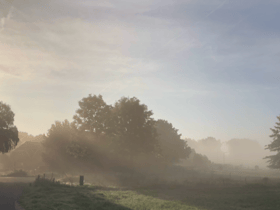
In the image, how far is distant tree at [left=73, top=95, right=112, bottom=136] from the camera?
50.3 m

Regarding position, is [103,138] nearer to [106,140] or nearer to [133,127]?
[106,140]

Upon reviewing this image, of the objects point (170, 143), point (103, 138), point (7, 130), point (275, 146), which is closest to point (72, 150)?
point (103, 138)

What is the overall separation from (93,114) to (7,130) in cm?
1760

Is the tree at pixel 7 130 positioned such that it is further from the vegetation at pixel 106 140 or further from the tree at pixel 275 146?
the tree at pixel 275 146

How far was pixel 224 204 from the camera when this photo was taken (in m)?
19.1

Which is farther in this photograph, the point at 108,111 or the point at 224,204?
the point at 108,111

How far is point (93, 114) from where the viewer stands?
52000 mm

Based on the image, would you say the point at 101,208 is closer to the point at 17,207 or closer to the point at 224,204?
the point at 17,207

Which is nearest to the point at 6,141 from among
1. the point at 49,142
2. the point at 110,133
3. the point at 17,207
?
the point at 49,142

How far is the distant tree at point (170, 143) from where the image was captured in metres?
64.3

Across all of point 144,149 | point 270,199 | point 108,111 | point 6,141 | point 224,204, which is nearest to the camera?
point 224,204

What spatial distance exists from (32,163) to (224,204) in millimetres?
66910

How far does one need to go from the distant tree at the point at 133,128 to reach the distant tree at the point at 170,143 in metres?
18.8

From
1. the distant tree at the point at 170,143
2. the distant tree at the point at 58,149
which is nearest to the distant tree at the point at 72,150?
the distant tree at the point at 58,149
